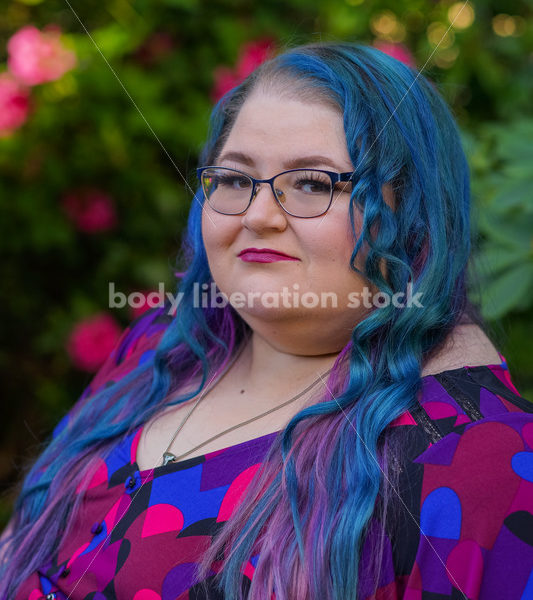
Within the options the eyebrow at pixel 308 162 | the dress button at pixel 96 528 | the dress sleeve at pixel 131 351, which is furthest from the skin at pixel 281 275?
the dress sleeve at pixel 131 351

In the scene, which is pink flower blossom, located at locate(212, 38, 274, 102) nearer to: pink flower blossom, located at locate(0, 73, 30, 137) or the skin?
pink flower blossom, located at locate(0, 73, 30, 137)

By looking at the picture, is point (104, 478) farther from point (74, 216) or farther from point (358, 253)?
point (74, 216)

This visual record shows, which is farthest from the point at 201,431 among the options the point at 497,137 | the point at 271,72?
the point at 497,137

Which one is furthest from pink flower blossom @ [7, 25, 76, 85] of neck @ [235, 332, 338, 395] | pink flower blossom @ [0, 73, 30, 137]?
neck @ [235, 332, 338, 395]

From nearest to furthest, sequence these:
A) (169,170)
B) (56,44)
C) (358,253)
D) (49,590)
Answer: (358,253) < (49,590) < (56,44) < (169,170)

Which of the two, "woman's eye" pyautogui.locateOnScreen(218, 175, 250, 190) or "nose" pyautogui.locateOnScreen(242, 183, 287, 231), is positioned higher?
"woman's eye" pyautogui.locateOnScreen(218, 175, 250, 190)

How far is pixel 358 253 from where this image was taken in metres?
1.15

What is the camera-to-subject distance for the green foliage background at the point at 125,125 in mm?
2439

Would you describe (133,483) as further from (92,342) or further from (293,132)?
(92,342)

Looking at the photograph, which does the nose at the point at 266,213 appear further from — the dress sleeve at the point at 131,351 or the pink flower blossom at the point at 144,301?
the pink flower blossom at the point at 144,301

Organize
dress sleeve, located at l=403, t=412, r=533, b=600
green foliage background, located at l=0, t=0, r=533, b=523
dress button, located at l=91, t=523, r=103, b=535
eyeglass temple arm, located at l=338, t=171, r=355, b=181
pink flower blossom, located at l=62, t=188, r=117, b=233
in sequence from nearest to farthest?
dress sleeve, located at l=403, t=412, r=533, b=600
eyeglass temple arm, located at l=338, t=171, r=355, b=181
dress button, located at l=91, t=523, r=103, b=535
green foliage background, located at l=0, t=0, r=533, b=523
pink flower blossom, located at l=62, t=188, r=117, b=233

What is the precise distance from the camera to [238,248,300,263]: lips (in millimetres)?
1176

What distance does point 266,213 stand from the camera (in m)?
1.17

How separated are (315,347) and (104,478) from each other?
477mm
